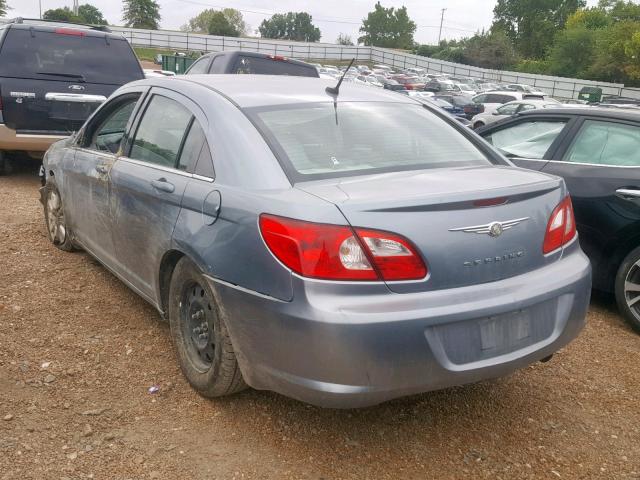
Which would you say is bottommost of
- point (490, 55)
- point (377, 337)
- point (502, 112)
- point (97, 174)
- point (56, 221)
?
point (502, 112)

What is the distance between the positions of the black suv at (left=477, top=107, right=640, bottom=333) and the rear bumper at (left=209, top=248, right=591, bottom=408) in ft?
6.31

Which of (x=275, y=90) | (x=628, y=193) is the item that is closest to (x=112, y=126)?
(x=275, y=90)

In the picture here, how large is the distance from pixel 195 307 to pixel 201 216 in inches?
19.9

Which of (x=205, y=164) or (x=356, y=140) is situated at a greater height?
(x=356, y=140)

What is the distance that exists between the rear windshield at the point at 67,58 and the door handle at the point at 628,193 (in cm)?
601

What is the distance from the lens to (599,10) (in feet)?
305

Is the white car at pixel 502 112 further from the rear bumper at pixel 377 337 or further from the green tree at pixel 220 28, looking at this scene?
the green tree at pixel 220 28

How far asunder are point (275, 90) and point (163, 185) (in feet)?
2.65

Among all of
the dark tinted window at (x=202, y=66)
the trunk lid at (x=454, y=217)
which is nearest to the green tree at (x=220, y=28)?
the dark tinted window at (x=202, y=66)

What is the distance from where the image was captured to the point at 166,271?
11.1ft

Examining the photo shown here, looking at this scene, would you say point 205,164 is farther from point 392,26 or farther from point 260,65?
→ point 392,26

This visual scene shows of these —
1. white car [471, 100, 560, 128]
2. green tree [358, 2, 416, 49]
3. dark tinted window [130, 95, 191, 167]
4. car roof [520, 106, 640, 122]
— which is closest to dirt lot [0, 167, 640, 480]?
dark tinted window [130, 95, 191, 167]

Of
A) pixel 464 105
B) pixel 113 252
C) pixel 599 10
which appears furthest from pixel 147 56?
pixel 599 10

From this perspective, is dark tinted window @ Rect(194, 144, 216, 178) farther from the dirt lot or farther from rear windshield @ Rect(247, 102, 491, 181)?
the dirt lot
